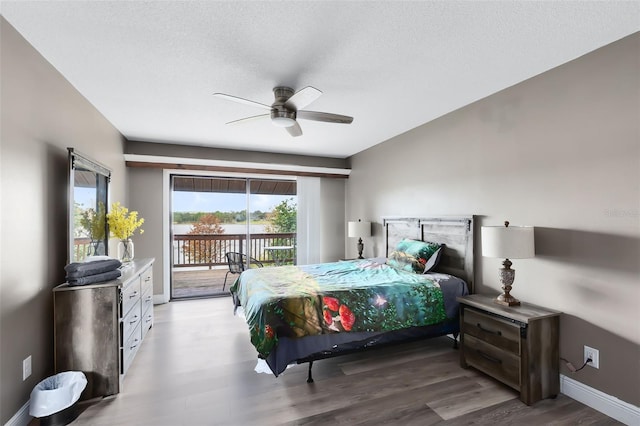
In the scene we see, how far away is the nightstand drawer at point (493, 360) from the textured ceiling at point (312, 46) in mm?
2265

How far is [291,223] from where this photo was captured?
20.0 feet

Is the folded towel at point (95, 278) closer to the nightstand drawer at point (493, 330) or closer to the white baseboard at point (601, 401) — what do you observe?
the nightstand drawer at point (493, 330)

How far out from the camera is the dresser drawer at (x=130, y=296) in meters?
2.52

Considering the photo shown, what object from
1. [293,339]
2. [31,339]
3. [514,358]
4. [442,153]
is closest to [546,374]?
[514,358]

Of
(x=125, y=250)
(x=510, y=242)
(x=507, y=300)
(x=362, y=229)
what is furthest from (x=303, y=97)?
(x=362, y=229)

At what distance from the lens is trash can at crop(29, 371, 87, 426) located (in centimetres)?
192

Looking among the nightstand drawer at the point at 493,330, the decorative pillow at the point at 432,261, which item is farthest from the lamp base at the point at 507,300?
the decorative pillow at the point at 432,261

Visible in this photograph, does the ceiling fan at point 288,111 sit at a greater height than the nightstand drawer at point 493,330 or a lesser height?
greater

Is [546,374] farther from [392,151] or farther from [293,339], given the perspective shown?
[392,151]

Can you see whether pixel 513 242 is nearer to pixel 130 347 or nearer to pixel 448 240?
pixel 448 240

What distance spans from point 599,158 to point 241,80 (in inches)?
111

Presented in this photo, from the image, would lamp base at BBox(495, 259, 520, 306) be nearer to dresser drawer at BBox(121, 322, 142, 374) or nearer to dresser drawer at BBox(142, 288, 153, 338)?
dresser drawer at BBox(121, 322, 142, 374)

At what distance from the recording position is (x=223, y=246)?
6.25 meters

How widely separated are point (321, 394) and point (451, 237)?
2144 mm
